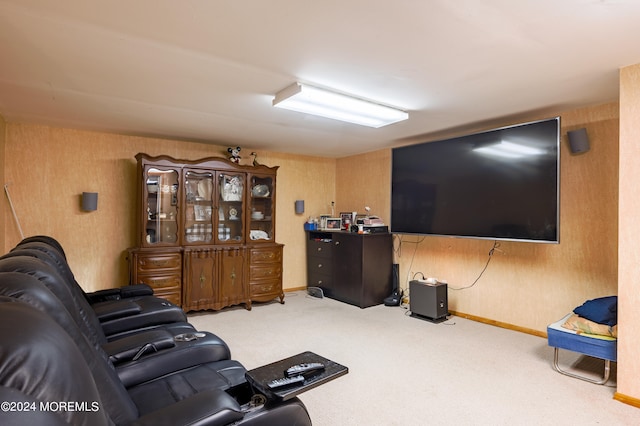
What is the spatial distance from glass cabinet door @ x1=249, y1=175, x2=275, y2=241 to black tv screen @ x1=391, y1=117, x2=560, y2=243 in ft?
5.72

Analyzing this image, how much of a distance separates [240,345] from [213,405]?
228cm

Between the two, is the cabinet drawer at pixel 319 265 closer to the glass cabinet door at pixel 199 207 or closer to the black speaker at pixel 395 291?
the black speaker at pixel 395 291

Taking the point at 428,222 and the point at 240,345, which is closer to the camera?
the point at 240,345

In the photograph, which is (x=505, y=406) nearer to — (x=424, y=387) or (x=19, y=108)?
(x=424, y=387)

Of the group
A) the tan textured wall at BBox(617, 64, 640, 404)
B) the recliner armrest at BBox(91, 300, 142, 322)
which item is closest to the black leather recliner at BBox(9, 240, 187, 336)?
the recliner armrest at BBox(91, 300, 142, 322)

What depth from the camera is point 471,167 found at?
3.69 meters

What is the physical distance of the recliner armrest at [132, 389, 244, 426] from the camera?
1.07m

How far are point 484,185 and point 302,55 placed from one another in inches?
95.4

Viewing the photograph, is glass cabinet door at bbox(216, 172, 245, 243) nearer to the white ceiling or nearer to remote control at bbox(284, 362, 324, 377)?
the white ceiling

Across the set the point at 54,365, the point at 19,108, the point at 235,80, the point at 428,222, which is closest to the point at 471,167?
the point at 428,222

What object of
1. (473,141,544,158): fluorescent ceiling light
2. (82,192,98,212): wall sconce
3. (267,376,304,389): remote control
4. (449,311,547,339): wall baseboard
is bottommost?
(449,311,547,339): wall baseboard

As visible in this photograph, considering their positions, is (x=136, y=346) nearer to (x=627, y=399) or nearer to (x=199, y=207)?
(x=199, y=207)

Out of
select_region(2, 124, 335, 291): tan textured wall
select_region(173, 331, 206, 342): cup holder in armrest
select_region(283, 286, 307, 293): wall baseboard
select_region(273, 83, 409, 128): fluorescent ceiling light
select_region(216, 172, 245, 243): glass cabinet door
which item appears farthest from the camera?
select_region(283, 286, 307, 293): wall baseboard

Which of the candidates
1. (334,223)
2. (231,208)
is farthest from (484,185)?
(231,208)
